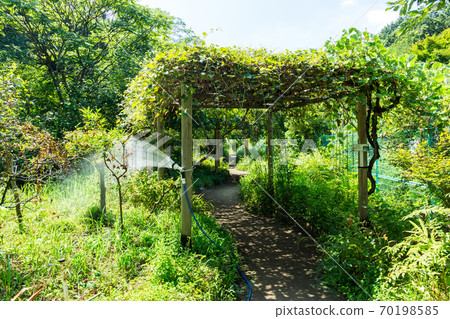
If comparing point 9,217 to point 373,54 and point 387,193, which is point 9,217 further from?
point 387,193

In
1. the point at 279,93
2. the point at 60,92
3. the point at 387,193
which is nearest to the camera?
the point at 279,93

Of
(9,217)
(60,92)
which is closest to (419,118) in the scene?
(9,217)

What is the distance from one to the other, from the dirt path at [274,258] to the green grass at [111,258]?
0.39m

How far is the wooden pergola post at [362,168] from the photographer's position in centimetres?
387

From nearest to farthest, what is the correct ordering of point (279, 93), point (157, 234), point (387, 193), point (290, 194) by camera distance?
point (157, 234) < point (279, 93) < point (387, 193) < point (290, 194)

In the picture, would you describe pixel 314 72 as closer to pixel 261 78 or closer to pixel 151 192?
pixel 261 78

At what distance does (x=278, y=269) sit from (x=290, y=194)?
2277mm

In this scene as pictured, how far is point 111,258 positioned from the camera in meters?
3.18

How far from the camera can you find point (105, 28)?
9.43 m

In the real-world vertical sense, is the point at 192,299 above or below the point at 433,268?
below

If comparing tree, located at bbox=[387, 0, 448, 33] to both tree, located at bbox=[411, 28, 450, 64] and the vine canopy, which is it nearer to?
the vine canopy

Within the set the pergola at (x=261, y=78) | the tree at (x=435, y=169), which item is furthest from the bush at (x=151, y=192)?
the tree at (x=435, y=169)

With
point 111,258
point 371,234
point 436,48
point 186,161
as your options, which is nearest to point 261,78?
point 186,161

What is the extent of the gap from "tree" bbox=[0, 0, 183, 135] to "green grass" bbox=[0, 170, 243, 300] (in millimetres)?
4604
